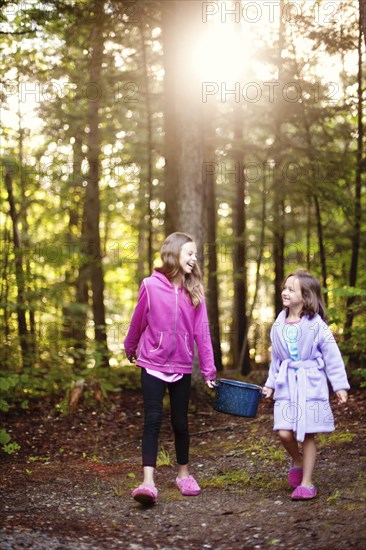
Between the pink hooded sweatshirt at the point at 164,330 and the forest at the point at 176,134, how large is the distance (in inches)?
117

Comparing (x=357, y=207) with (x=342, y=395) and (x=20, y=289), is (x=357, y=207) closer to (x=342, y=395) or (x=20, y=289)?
(x=20, y=289)

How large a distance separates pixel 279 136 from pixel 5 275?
6.02 meters

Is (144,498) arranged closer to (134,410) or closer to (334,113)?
(134,410)

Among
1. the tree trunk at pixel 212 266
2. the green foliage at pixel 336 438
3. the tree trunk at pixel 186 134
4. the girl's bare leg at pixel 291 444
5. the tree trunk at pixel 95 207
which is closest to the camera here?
the girl's bare leg at pixel 291 444

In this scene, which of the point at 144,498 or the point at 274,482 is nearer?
the point at 144,498

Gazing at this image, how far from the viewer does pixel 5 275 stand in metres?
10.7

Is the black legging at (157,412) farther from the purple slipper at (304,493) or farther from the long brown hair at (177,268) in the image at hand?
the purple slipper at (304,493)

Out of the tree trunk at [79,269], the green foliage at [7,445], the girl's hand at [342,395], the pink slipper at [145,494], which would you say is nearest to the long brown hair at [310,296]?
the girl's hand at [342,395]

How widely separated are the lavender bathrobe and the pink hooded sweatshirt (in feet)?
2.05

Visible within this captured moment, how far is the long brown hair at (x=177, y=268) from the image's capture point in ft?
17.3

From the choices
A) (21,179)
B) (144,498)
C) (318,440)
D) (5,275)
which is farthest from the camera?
(21,179)

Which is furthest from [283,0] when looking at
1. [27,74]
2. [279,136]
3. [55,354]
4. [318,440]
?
[318,440]

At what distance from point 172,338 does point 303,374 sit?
1108mm

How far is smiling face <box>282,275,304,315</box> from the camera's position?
5.06 metres
